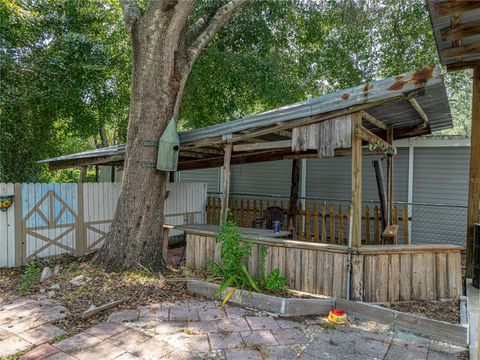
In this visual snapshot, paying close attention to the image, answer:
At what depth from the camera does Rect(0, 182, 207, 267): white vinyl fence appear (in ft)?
17.5

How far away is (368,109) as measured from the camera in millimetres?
4504

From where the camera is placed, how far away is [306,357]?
9.46ft

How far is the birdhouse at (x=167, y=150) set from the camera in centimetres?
495

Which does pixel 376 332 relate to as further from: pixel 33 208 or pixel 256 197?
pixel 256 197

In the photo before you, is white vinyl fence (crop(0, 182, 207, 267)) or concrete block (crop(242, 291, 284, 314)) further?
white vinyl fence (crop(0, 182, 207, 267))

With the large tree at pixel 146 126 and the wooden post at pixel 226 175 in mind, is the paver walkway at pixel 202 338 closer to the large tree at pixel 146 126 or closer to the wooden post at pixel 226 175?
the large tree at pixel 146 126

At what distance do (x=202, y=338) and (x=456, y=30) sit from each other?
4182mm

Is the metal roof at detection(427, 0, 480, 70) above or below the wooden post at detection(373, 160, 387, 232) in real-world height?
above

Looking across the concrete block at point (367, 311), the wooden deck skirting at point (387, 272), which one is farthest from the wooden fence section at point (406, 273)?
the concrete block at point (367, 311)

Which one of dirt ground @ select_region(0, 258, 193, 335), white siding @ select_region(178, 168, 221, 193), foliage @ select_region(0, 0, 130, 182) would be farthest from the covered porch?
white siding @ select_region(178, 168, 221, 193)

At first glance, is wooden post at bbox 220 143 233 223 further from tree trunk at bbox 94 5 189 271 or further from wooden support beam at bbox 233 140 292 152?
tree trunk at bbox 94 5 189 271

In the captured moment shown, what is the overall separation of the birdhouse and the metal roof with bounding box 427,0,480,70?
3425mm

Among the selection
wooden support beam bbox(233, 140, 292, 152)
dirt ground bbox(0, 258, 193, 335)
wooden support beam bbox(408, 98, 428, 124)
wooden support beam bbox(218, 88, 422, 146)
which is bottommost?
dirt ground bbox(0, 258, 193, 335)

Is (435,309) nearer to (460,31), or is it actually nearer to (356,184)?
(356,184)
